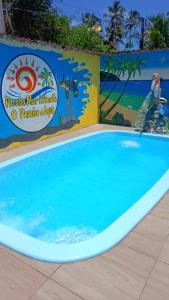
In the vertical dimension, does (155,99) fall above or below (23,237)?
above

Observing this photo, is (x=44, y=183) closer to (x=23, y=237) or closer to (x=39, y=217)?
(x=39, y=217)

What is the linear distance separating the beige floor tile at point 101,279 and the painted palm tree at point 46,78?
532 centimetres

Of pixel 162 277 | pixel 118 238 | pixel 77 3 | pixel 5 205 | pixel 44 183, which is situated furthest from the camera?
pixel 77 3

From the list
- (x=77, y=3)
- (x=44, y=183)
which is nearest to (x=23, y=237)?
(x=44, y=183)

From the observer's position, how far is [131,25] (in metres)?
26.0

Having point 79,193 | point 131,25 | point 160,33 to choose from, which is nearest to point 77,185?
point 79,193

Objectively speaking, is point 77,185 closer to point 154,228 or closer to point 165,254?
point 154,228

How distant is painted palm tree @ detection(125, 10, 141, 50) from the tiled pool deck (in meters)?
23.0

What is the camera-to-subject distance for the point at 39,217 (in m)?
3.46

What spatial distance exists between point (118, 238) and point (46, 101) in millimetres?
5032

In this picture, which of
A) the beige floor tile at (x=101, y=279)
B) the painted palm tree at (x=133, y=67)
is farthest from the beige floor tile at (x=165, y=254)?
the painted palm tree at (x=133, y=67)

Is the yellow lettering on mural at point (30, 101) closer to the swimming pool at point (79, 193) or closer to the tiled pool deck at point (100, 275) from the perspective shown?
the swimming pool at point (79, 193)

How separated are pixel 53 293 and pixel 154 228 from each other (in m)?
1.24

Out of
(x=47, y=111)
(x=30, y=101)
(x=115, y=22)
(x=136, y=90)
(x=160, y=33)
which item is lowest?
(x=47, y=111)
